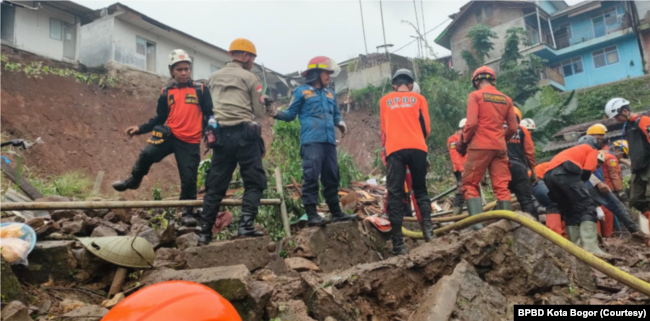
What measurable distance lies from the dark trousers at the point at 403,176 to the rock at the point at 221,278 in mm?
1972

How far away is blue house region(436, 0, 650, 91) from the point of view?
2520cm

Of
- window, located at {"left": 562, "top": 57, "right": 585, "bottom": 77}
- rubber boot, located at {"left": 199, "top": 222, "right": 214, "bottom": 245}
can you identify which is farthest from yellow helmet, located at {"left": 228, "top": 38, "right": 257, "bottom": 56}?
window, located at {"left": 562, "top": 57, "right": 585, "bottom": 77}

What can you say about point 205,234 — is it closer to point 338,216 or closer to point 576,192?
point 338,216

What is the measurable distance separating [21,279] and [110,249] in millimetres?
597

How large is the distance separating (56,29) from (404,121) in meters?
20.9

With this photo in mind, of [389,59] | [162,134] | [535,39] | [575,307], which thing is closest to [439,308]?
[575,307]

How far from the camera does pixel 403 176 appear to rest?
4.48m

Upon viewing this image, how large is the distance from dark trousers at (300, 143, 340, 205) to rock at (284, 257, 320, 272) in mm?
711

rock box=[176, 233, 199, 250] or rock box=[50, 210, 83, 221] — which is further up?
rock box=[50, 210, 83, 221]

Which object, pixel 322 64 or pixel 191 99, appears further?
pixel 322 64

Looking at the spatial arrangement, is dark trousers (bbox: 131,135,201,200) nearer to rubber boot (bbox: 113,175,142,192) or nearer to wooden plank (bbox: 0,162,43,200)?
rubber boot (bbox: 113,175,142,192)

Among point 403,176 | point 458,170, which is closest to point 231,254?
point 403,176

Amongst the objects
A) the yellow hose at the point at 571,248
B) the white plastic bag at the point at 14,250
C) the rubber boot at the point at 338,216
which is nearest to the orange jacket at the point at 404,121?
the rubber boot at the point at 338,216

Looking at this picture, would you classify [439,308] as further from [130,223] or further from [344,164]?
[344,164]
